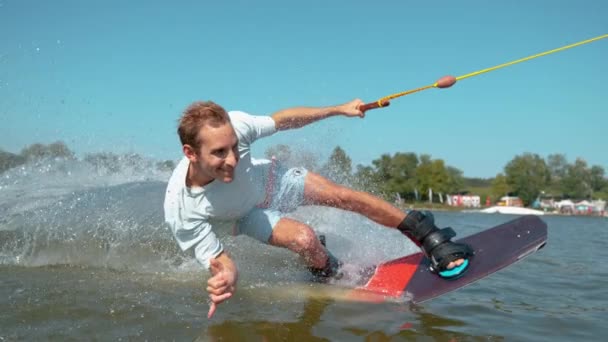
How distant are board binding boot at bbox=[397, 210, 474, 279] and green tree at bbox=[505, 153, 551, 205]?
89.0 metres

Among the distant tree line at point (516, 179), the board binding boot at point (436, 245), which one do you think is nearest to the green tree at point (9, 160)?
the board binding boot at point (436, 245)

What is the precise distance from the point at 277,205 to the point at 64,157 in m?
6.45

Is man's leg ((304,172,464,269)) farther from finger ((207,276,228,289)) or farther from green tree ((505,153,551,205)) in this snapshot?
green tree ((505,153,551,205))

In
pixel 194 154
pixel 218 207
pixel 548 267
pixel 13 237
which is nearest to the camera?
pixel 194 154

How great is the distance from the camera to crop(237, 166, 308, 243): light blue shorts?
3.91 metres

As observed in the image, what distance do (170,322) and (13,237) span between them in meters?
3.70

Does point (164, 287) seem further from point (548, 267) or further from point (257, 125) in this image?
point (548, 267)

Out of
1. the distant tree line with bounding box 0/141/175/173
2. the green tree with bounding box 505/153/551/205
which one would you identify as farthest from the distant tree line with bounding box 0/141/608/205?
the distant tree line with bounding box 0/141/175/173

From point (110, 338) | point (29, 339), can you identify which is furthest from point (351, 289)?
point (29, 339)

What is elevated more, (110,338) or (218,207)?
(218,207)

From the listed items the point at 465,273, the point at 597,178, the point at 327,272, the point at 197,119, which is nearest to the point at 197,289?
the point at 327,272

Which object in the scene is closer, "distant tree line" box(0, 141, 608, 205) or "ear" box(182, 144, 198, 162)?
"ear" box(182, 144, 198, 162)

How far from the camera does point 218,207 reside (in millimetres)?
→ 3439

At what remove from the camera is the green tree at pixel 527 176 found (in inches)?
3398
